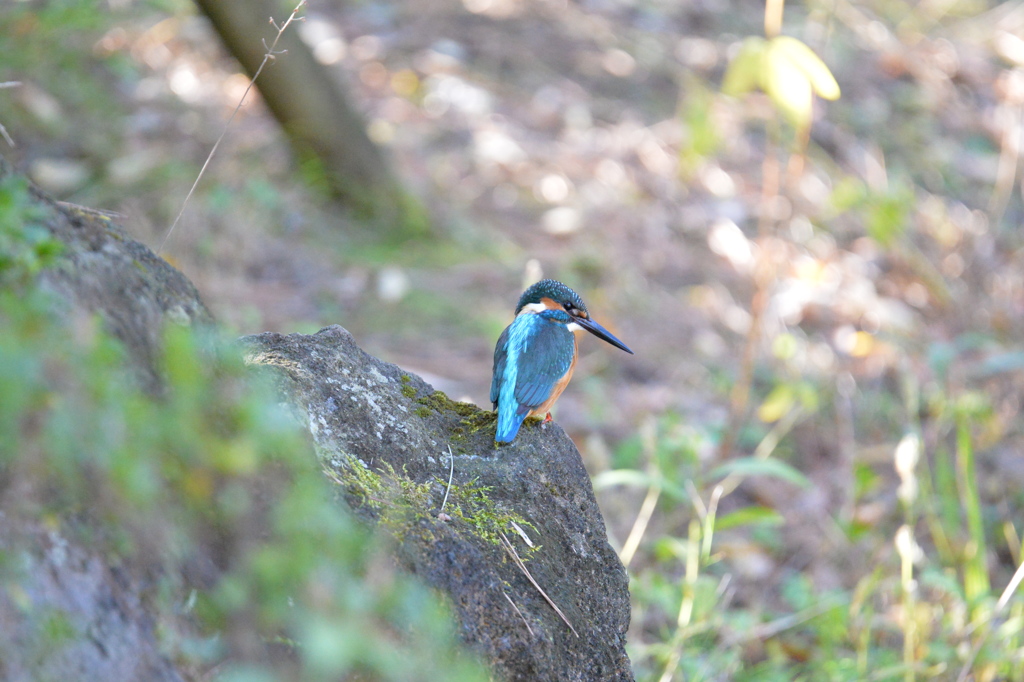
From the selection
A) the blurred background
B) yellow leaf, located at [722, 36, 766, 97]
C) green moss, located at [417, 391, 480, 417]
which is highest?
yellow leaf, located at [722, 36, 766, 97]

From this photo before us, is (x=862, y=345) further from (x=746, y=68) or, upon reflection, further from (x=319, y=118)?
(x=319, y=118)

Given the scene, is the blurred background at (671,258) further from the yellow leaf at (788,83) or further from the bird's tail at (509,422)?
the bird's tail at (509,422)

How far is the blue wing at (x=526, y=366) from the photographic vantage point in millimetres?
2225

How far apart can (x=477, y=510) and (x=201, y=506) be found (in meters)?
0.83

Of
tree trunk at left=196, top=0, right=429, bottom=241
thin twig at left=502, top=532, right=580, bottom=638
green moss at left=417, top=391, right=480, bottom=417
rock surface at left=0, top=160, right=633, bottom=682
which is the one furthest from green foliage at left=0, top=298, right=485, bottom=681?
tree trunk at left=196, top=0, right=429, bottom=241

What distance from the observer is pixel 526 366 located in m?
2.49

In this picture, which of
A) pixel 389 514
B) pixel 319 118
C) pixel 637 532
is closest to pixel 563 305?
pixel 637 532

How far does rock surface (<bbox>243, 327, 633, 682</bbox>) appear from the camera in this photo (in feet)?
5.46

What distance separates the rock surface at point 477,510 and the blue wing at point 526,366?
7 centimetres

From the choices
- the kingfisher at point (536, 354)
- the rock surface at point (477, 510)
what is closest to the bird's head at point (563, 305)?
the kingfisher at point (536, 354)

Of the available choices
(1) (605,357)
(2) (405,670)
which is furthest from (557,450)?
(1) (605,357)

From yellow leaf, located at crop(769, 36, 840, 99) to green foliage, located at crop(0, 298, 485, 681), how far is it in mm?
2816

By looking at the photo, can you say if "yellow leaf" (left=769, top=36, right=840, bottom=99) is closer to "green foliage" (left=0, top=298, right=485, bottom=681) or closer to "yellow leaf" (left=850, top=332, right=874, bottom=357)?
"yellow leaf" (left=850, top=332, right=874, bottom=357)

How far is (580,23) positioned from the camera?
322 inches
